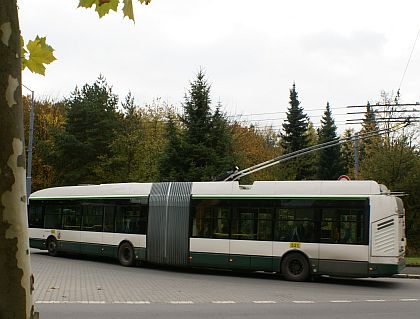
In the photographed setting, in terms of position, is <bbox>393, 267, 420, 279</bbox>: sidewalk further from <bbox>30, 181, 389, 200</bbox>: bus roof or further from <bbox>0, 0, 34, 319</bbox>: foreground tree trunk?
<bbox>0, 0, 34, 319</bbox>: foreground tree trunk

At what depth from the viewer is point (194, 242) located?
1789 centimetres

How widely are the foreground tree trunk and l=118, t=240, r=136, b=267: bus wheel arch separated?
18.0m

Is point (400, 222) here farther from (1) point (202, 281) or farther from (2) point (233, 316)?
(2) point (233, 316)

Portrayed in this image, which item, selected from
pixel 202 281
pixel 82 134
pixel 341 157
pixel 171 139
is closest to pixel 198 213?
pixel 202 281

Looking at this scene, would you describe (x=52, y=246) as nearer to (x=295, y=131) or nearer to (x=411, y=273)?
(x=411, y=273)

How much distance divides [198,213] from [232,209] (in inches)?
52.8

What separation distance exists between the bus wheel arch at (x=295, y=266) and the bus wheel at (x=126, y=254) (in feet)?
20.0

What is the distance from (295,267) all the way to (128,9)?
575 inches

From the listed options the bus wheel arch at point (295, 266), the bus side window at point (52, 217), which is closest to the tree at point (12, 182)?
the bus wheel arch at point (295, 266)

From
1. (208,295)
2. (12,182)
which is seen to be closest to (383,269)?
(208,295)

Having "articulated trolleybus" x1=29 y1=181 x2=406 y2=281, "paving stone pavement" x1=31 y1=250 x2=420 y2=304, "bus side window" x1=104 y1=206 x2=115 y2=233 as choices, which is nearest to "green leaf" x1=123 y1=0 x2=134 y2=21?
"paving stone pavement" x1=31 y1=250 x2=420 y2=304

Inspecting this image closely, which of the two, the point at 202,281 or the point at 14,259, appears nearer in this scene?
the point at 14,259

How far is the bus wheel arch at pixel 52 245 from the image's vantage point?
23.1 metres

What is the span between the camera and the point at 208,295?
41.1 ft
